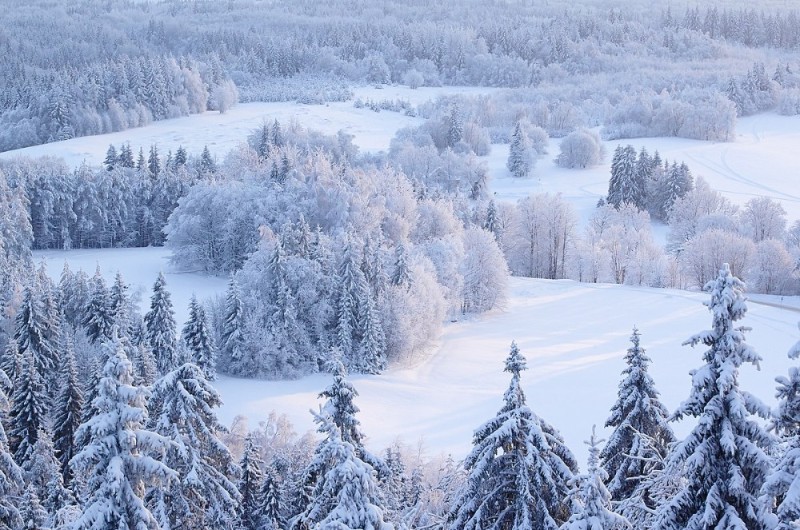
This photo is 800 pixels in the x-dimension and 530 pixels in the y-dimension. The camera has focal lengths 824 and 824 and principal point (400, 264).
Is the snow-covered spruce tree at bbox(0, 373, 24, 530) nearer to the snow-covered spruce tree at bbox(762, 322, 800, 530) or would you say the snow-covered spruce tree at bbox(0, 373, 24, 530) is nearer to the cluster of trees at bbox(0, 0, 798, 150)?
the snow-covered spruce tree at bbox(762, 322, 800, 530)

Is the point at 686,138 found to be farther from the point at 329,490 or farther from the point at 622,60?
the point at 329,490

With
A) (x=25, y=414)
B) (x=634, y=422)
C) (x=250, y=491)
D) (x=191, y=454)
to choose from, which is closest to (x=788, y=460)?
(x=634, y=422)

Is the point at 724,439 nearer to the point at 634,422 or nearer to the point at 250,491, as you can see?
the point at 634,422

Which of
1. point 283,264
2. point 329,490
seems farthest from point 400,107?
point 329,490

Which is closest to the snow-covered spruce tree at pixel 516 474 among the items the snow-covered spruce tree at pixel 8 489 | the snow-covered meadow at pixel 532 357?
the snow-covered spruce tree at pixel 8 489

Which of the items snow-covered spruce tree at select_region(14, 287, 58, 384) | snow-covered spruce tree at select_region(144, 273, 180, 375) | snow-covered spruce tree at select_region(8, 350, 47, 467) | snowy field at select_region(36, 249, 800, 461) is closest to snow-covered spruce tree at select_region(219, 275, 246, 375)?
snowy field at select_region(36, 249, 800, 461)
